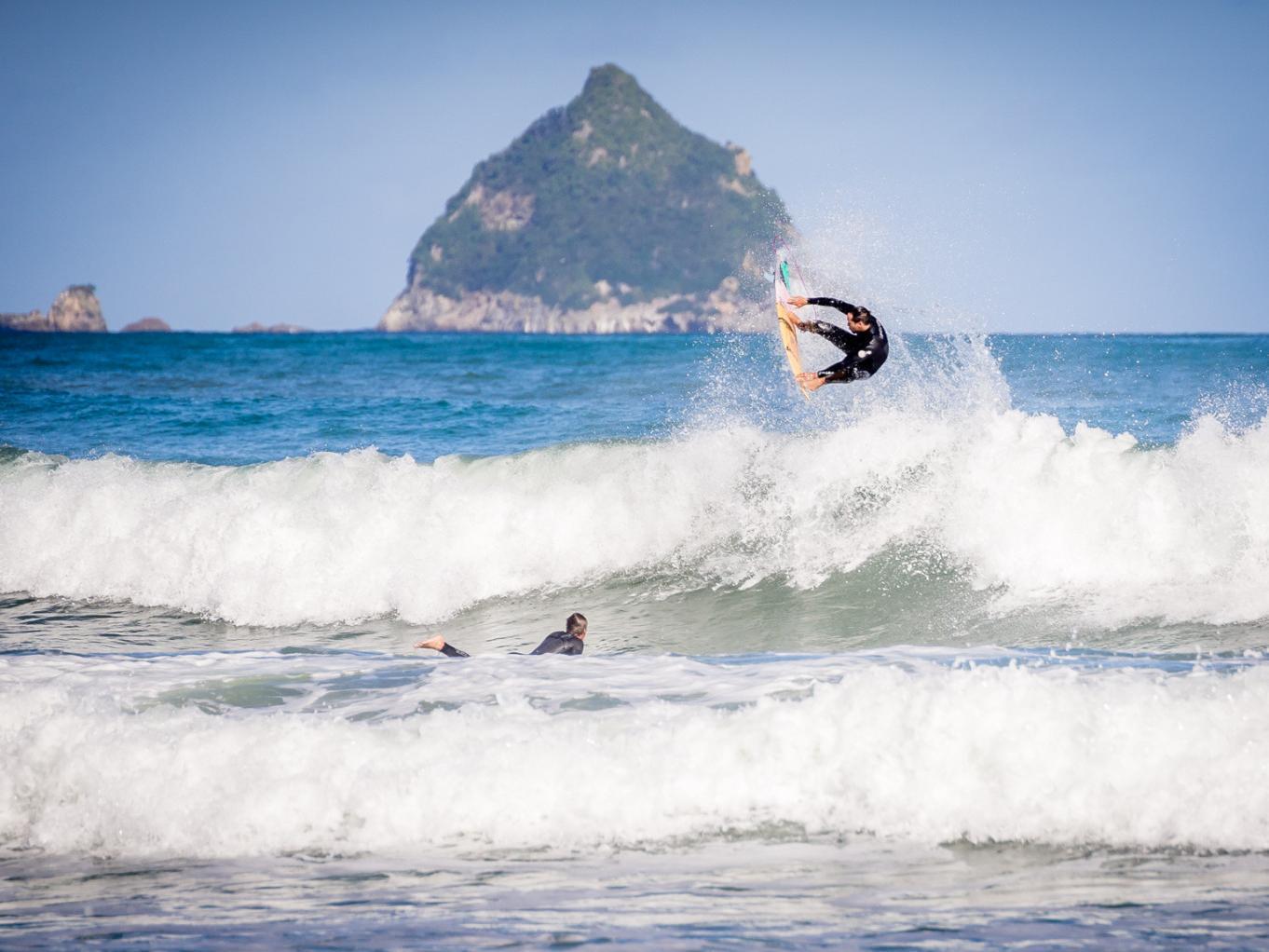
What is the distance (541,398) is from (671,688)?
2156 cm

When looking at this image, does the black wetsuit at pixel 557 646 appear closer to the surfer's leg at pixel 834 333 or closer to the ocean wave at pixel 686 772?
the ocean wave at pixel 686 772

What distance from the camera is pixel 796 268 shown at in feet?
43.4

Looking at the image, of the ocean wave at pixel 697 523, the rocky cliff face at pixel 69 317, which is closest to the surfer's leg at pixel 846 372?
the ocean wave at pixel 697 523

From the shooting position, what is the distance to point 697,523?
1356 cm

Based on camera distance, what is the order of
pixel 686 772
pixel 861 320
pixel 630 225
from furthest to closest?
pixel 630 225 < pixel 861 320 < pixel 686 772

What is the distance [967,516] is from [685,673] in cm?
515

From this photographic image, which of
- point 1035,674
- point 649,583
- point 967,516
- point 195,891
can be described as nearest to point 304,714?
point 195,891

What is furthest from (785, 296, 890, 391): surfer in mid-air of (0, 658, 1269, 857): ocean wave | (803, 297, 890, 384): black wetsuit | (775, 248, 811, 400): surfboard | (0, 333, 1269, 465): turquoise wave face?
(0, 658, 1269, 857): ocean wave

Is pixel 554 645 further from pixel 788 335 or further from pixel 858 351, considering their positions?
pixel 788 335

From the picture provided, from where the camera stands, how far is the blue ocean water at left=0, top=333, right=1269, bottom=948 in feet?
18.1

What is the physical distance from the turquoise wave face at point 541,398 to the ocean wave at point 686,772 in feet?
24.3

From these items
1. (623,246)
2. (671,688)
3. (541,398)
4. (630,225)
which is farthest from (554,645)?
(630,225)

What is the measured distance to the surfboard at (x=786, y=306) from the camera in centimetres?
1236

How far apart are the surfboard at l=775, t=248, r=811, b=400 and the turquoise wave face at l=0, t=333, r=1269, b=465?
199 centimetres
